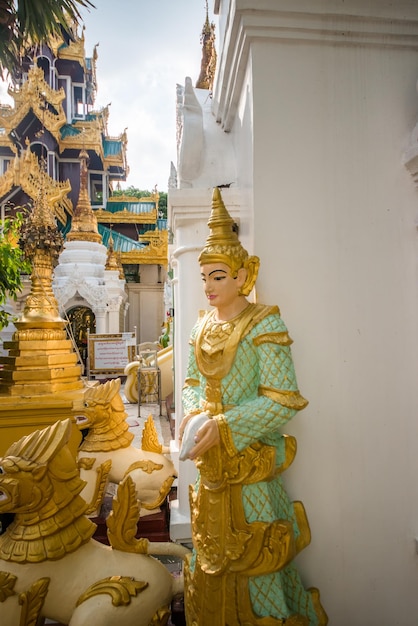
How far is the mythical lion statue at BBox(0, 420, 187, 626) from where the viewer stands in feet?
5.32

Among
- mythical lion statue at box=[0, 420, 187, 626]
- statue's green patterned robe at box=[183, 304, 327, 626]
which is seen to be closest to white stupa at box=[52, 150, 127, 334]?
mythical lion statue at box=[0, 420, 187, 626]

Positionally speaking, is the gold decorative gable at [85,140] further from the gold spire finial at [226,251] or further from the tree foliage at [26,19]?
the gold spire finial at [226,251]

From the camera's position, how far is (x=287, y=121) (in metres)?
2.01

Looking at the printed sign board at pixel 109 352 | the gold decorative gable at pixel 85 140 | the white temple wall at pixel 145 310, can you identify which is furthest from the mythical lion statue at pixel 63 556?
the gold decorative gable at pixel 85 140

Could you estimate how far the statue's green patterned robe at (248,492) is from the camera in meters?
1.57

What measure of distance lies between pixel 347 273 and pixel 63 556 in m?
1.81

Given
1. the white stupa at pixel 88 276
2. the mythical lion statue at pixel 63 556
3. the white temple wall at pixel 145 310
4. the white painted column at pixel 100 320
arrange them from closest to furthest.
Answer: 1. the mythical lion statue at pixel 63 556
2. the white stupa at pixel 88 276
3. the white painted column at pixel 100 320
4. the white temple wall at pixel 145 310

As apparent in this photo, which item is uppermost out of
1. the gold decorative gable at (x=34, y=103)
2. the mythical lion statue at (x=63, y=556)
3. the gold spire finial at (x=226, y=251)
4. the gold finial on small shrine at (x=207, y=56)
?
the gold decorative gable at (x=34, y=103)

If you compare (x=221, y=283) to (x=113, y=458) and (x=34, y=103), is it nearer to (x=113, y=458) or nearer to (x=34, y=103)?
(x=113, y=458)

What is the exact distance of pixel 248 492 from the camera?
5.31 ft

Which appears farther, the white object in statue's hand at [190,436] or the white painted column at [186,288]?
the white painted column at [186,288]

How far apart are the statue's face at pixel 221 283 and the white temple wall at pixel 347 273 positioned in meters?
0.25

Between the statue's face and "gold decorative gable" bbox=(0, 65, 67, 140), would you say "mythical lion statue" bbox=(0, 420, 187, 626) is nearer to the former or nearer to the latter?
the statue's face

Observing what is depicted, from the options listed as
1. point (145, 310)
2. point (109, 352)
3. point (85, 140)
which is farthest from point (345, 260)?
point (85, 140)
